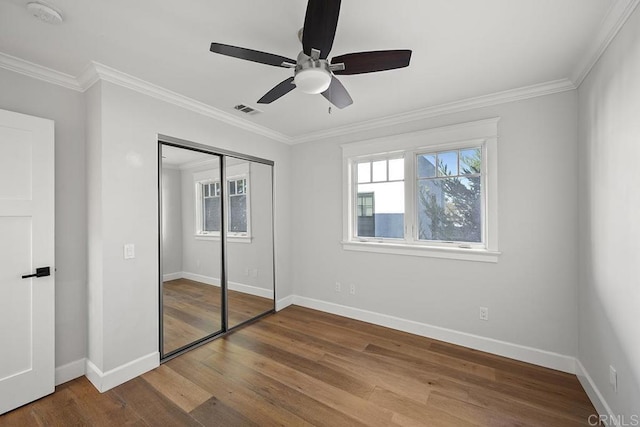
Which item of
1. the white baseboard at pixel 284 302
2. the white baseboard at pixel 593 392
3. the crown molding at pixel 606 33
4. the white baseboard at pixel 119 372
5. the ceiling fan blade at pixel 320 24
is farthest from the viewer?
the white baseboard at pixel 284 302

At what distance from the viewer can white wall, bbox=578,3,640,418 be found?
1.50 meters

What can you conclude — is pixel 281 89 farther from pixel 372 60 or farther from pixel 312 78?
pixel 372 60

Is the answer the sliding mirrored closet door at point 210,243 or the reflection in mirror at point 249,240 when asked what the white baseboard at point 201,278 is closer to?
the sliding mirrored closet door at point 210,243

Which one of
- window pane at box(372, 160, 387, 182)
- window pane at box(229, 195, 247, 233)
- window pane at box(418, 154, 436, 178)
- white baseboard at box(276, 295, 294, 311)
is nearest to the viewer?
window pane at box(418, 154, 436, 178)

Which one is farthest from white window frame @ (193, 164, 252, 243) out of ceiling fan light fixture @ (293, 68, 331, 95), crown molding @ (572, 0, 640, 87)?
crown molding @ (572, 0, 640, 87)

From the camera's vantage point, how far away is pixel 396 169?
341cm

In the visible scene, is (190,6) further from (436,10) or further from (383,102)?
(383,102)

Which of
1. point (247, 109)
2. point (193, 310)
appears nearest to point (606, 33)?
point (247, 109)

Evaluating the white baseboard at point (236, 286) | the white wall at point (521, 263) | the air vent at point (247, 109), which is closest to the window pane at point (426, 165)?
the white wall at point (521, 263)

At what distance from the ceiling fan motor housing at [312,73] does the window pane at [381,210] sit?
2077 millimetres

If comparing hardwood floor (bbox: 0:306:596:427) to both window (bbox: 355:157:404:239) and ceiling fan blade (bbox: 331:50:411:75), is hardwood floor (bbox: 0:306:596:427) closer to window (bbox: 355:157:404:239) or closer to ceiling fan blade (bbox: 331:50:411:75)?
window (bbox: 355:157:404:239)

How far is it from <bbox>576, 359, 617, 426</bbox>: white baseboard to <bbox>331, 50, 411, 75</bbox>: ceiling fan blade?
8.72ft

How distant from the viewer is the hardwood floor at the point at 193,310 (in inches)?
106

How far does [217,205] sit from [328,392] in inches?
88.7
